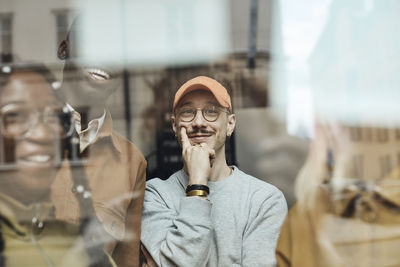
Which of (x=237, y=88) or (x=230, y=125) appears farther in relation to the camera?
(x=237, y=88)

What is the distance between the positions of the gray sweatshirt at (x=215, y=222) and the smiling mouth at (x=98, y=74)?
0.37 m

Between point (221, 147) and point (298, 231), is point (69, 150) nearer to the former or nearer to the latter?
point (221, 147)

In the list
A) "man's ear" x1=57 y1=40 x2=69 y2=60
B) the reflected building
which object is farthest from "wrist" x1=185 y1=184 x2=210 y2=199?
"man's ear" x1=57 y1=40 x2=69 y2=60

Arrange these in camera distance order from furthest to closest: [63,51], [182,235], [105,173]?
[63,51]
[105,173]
[182,235]

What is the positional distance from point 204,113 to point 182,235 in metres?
0.34

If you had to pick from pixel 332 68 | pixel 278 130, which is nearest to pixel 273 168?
pixel 278 130

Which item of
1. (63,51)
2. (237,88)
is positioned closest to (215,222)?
(237,88)

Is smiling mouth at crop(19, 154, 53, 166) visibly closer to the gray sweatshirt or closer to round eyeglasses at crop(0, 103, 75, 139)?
round eyeglasses at crop(0, 103, 75, 139)

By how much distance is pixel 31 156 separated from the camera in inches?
46.2

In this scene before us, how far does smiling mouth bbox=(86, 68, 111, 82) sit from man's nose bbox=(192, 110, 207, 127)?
337 mm

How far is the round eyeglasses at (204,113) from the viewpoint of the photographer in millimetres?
1129

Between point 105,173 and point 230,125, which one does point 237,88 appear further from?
point 105,173

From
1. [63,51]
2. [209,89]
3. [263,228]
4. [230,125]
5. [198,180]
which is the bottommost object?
[263,228]

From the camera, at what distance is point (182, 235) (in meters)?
0.97
